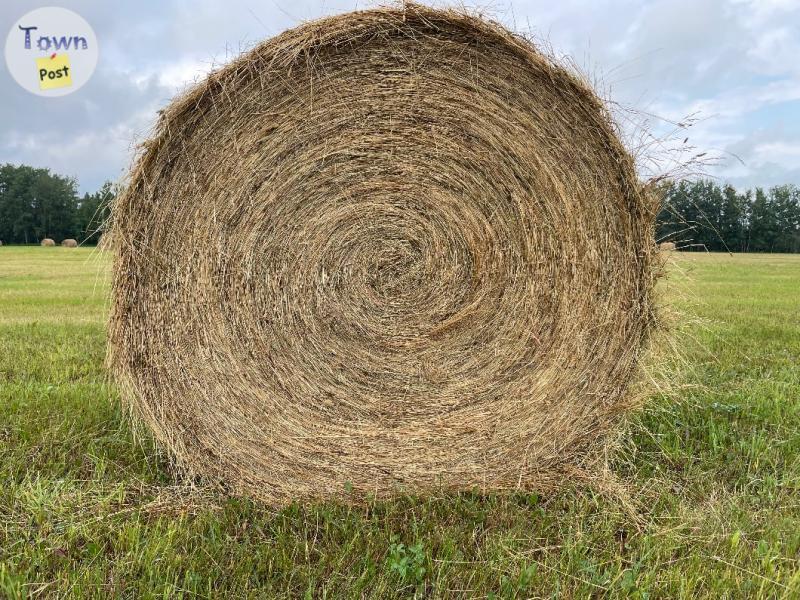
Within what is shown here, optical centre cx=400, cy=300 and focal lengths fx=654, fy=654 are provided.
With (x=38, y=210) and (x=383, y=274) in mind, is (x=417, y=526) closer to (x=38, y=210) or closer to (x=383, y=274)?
(x=383, y=274)

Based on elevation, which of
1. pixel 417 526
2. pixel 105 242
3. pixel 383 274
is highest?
pixel 105 242

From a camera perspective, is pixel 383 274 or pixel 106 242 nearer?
pixel 106 242

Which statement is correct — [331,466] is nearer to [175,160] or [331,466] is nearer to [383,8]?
[175,160]

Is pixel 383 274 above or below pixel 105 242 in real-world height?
below

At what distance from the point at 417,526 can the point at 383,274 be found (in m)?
1.38

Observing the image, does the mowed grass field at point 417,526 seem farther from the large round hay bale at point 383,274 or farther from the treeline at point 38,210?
the treeline at point 38,210

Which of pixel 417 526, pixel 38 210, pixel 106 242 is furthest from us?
pixel 38 210

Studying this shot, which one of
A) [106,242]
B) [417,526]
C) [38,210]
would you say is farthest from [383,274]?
[38,210]

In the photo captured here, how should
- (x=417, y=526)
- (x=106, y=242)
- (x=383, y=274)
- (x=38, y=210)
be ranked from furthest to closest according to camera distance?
(x=38, y=210), (x=383, y=274), (x=106, y=242), (x=417, y=526)

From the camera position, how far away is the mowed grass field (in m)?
2.54

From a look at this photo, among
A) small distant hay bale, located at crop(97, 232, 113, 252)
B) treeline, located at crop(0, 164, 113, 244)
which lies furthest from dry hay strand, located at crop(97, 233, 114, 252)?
treeline, located at crop(0, 164, 113, 244)

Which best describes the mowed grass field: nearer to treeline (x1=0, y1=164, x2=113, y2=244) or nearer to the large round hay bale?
the large round hay bale

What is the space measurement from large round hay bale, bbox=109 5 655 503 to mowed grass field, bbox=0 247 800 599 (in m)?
0.28

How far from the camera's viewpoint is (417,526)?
9.75 feet
